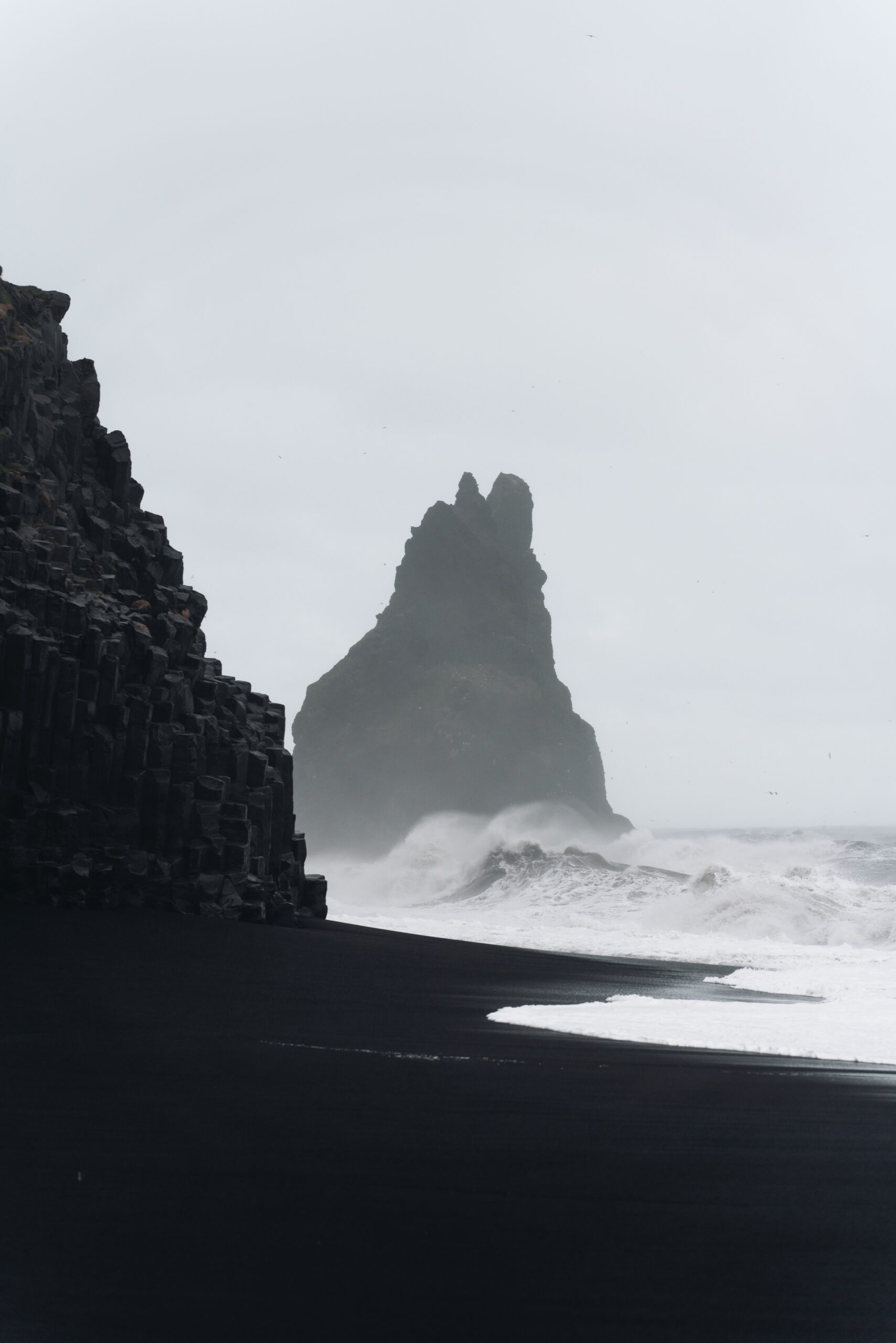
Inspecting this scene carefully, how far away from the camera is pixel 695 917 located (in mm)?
48219

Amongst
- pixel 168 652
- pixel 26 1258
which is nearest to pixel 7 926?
pixel 168 652

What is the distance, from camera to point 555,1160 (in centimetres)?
814

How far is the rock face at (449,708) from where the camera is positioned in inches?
4638

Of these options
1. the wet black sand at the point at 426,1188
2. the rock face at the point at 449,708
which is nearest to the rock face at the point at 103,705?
the wet black sand at the point at 426,1188

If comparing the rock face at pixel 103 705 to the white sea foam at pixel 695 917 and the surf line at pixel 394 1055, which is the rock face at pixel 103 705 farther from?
the surf line at pixel 394 1055

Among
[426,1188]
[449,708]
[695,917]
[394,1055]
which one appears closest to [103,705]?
[394,1055]

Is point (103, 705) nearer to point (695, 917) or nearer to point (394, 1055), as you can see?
point (394, 1055)

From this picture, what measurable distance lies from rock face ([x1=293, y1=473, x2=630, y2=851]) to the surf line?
99.6m

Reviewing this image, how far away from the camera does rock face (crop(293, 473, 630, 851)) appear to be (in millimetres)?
117812

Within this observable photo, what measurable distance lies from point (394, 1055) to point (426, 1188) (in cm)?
530

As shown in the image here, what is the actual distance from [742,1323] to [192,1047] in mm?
7867

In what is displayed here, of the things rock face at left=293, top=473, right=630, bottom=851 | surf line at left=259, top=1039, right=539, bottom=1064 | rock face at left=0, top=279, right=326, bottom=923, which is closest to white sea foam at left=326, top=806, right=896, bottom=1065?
surf line at left=259, top=1039, right=539, bottom=1064

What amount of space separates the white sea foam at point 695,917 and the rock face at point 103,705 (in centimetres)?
929

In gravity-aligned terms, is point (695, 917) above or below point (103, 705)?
below
